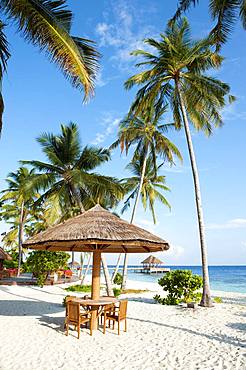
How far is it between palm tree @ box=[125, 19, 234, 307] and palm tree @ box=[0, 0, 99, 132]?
259 inches

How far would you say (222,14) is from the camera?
948 cm

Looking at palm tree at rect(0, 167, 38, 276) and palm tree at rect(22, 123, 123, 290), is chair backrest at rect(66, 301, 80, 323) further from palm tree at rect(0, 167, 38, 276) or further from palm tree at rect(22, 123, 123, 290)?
palm tree at rect(0, 167, 38, 276)

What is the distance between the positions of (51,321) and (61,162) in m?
9.69

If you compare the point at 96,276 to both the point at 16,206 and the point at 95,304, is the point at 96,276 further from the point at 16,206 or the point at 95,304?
the point at 16,206

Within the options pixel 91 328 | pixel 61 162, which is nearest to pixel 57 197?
pixel 61 162

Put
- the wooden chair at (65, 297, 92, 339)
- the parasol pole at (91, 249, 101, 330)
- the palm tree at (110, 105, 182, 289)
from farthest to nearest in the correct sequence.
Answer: the palm tree at (110, 105, 182, 289)
the parasol pole at (91, 249, 101, 330)
the wooden chair at (65, 297, 92, 339)

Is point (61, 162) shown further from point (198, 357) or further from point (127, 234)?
point (198, 357)

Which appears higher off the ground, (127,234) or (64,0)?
(64,0)

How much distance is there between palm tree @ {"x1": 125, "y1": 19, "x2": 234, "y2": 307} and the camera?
1223cm

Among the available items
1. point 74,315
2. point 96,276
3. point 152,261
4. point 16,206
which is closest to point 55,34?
point 96,276

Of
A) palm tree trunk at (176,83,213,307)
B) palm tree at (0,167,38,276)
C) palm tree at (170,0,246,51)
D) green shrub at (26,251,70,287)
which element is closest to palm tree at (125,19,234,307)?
palm tree trunk at (176,83,213,307)

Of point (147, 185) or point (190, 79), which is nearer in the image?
point (190, 79)

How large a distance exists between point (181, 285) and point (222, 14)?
9.29 meters

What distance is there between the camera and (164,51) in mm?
12758
